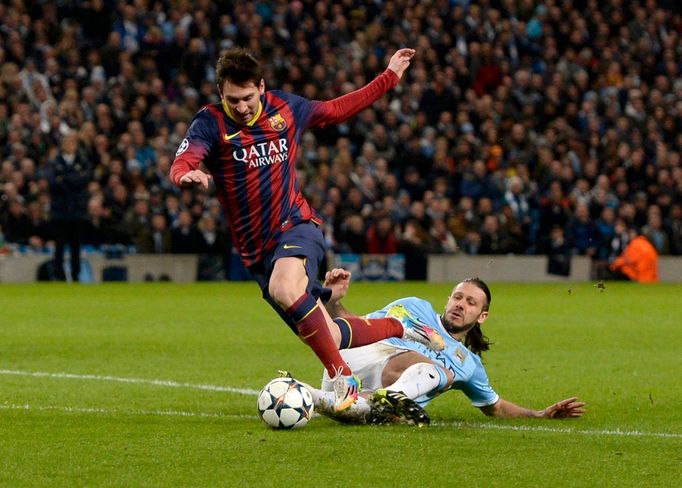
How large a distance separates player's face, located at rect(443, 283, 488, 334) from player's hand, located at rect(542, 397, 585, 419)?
72 cm

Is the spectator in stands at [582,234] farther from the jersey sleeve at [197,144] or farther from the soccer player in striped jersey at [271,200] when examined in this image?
the jersey sleeve at [197,144]

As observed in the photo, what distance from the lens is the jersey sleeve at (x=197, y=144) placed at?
7.49 meters

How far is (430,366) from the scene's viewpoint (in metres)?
7.67

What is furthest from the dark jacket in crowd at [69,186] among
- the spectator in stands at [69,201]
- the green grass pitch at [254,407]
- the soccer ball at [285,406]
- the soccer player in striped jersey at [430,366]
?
the soccer ball at [285,406]

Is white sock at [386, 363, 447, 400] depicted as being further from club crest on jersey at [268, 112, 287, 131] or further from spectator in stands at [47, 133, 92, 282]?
spectator in stands at [47, 133, 92, 282]

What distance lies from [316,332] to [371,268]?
15.7 metres

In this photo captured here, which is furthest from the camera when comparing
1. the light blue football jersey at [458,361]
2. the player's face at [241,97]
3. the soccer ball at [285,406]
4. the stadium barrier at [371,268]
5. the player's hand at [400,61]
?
the stadium barrier at [371,268]

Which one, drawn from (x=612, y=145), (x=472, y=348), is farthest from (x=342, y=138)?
(x=472, y=348)

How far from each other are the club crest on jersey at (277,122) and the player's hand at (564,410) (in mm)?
2244

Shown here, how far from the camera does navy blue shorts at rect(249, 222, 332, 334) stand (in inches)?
310

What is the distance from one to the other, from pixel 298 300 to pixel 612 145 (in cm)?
1948

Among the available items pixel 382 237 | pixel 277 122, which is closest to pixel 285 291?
pixel 277 122

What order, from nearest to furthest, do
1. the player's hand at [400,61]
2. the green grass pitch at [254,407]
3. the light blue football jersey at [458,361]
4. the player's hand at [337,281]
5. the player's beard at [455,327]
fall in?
the green grass pitch at [254,407] → the light blue football jersey at [458,361] → the player's beard at [455,327] → the player's hand at [337,281] → the player's hand at [400,61]

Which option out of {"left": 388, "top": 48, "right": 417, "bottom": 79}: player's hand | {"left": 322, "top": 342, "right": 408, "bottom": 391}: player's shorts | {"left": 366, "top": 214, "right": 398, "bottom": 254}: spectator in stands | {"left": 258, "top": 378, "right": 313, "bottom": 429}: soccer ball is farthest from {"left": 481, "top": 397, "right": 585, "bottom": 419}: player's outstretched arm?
{"left": 366, "top": 214, "right": 398, "bottom": 254}: spectator in stands
